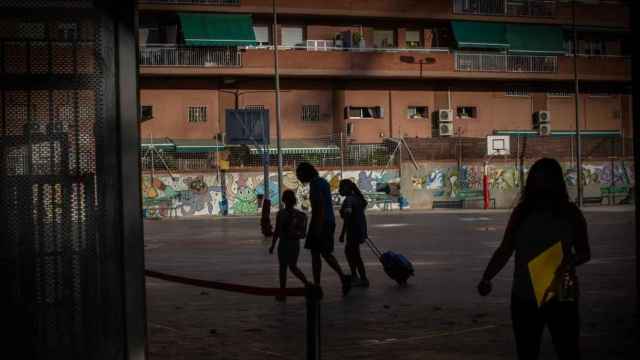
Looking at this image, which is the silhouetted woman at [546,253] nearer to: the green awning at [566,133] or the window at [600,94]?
the green awning at [566,133]

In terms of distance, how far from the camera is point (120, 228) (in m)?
5.26

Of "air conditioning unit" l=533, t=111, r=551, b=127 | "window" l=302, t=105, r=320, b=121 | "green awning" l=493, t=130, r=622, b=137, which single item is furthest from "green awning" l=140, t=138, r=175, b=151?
"air conditioning unit" l=533, t=111, r=551, b=127

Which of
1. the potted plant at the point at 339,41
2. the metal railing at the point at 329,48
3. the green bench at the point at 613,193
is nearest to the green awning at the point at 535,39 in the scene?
the metal railing at the point at 329,48

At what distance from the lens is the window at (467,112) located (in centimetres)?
Answer: 5041

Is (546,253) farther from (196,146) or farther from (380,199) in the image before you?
(380,199)

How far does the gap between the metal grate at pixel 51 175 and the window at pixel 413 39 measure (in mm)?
45692

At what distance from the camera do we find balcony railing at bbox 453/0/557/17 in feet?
162

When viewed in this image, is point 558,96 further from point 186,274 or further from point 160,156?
point 186,274

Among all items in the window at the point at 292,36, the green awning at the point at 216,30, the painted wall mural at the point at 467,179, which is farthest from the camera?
the window at the point at 292,36

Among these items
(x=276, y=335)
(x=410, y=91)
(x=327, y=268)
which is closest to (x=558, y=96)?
(x=410, y=91)

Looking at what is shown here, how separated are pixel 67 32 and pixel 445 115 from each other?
146 ft

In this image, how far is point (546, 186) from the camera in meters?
5.59

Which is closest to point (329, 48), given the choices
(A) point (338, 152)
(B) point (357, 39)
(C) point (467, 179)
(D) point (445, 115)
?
(B) point (357, 39)

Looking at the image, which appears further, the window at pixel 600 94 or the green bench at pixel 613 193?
the window at pixel 600 94
